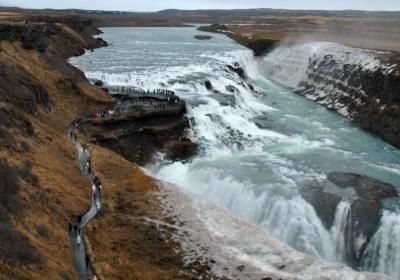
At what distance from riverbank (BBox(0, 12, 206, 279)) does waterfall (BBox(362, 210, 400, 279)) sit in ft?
42.6

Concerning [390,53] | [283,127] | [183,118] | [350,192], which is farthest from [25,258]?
[390,53]

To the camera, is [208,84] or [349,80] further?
[349,80]

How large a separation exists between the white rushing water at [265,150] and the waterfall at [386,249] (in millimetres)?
67

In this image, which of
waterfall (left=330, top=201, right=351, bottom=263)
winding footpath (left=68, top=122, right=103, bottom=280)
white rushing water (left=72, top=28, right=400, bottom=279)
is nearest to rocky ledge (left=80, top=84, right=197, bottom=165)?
white rushing water (left=72, top=28, right=400, bottom=279)

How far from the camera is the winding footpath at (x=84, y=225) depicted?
85.0 ft

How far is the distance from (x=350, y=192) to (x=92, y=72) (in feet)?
155

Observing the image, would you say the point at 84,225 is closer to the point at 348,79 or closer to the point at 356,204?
the point at 356,204

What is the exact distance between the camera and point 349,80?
76.0 meters

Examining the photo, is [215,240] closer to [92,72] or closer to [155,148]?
[155,148]

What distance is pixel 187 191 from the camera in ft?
130

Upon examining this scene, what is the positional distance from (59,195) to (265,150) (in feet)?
80.7

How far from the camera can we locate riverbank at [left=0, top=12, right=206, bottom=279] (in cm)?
2528

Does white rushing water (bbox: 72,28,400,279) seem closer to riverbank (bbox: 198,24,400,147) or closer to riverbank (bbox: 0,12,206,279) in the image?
riverbank (bbox: 198,24,400,147)

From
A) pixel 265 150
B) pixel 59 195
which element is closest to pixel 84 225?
pixel 59 195
